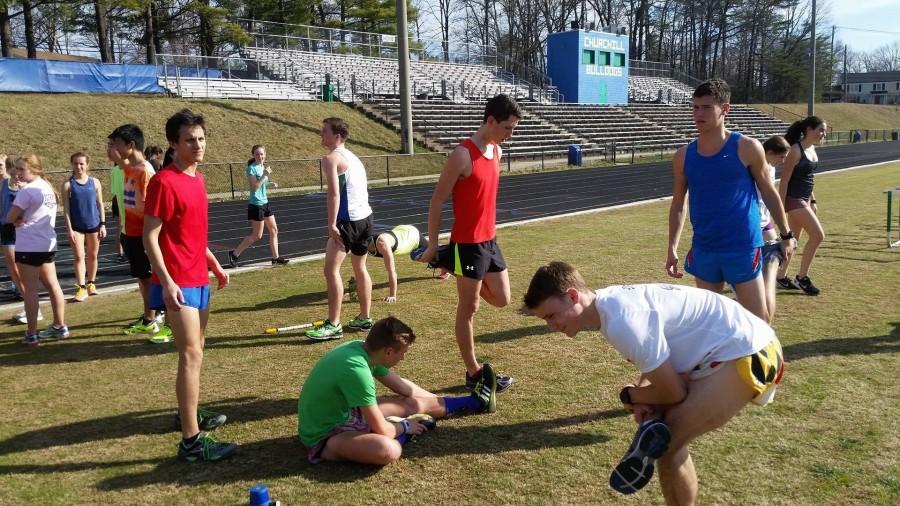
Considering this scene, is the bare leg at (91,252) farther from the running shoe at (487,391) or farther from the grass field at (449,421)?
the running shoe at (487,391)

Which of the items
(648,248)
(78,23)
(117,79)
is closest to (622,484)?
(648,248)

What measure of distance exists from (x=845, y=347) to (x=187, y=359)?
5.09 metres

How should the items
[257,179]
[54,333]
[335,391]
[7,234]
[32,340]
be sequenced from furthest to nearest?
[257,179]
[7,234]
[54,333]
[32,340]
[335,391]

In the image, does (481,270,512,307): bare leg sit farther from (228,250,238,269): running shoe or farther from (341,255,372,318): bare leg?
(228,250,238,269): running shoe

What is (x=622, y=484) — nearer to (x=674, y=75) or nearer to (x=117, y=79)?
(x=117, y=79)

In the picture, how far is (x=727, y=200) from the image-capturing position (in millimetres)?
4188

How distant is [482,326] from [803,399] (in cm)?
294

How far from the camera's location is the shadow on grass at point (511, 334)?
239 inches

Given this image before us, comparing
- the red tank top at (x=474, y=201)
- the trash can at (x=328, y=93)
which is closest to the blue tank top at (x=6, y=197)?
the red tank top at (x=474, y=201)

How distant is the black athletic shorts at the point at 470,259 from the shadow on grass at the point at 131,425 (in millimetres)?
1523

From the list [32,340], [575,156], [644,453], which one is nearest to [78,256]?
[32,340]

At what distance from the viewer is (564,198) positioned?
18.5m

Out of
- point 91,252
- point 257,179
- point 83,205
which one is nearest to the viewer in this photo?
point 83,205

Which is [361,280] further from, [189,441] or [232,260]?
[232,260]
